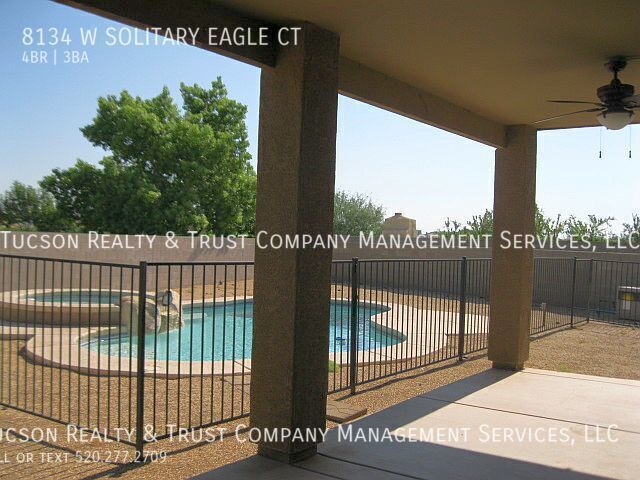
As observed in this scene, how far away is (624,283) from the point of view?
1466 centimetres

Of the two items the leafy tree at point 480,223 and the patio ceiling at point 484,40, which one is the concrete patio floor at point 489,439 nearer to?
the patio ceiling at point 484,40

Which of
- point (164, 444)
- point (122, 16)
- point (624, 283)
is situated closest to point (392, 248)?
→ point (624, 283)

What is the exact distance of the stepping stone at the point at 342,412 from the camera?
504cm

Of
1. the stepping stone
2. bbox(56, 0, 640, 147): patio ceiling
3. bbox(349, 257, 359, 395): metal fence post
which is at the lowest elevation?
the stepping stone

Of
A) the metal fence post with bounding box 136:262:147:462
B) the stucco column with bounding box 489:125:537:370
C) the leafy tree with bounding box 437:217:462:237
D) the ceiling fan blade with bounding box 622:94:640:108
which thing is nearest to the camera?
the metal fence post with bounding box 136:262:147:462

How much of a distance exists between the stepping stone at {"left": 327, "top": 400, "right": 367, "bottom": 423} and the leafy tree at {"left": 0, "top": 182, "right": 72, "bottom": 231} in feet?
84.7

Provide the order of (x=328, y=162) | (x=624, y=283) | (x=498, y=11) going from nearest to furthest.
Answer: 1. (x=498, y=11)
2. (x=328, y=162)
3. (x=624, y=283)

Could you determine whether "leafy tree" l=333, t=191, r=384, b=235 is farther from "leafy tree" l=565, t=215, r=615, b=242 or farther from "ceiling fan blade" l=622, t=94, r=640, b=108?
"ceiling fan blade" l=622, t=94, r=640, b=108

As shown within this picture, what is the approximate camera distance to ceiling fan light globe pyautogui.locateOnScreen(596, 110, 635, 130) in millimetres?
4539

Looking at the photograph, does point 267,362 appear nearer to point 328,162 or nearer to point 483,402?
point 328,162

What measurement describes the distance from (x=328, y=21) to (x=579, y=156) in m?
20.8

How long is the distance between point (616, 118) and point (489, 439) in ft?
9.23

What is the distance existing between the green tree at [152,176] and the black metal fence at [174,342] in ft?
24.8

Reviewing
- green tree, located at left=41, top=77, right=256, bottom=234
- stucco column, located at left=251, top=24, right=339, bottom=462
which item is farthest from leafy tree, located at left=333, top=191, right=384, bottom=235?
stucco column, located at left=251, top=24, right=339, bottom=462
